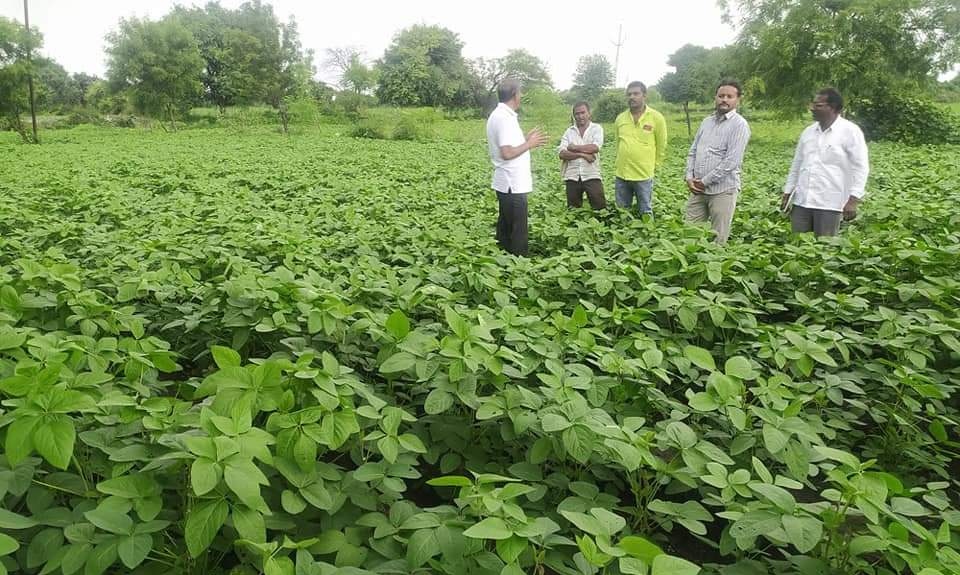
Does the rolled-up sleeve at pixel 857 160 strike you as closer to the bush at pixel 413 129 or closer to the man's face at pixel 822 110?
the man's face at pixel 822 110

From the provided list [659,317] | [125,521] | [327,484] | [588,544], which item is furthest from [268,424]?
[659,317]

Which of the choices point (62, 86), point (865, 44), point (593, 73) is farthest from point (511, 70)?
point (62, 86)

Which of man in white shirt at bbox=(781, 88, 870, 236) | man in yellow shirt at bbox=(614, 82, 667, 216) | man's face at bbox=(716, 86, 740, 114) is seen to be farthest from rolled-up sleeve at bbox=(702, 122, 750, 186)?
man in yellow shirt at bbox=(614, 82, 667, 216)

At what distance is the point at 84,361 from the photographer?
185 centimetres

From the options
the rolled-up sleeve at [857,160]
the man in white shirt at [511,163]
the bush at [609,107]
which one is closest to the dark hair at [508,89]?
the man in white shirt at [511,163]

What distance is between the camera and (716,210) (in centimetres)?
489

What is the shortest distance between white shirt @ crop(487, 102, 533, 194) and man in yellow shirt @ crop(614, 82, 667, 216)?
47.8 inches

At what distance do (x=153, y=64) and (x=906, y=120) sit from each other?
1288 inches

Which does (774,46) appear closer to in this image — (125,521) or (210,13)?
(125,521)

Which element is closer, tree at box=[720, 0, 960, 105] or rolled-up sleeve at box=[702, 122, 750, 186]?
rolled-up sleeve at box=[702, 122, 750, 186]

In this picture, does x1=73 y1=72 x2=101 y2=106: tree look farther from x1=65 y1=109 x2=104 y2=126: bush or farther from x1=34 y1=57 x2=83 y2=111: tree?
x1=65 y1=109 x2=104 y2=126: bush

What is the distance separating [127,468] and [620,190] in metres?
5.14

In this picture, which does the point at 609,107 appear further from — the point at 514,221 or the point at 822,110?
the point at 514,221

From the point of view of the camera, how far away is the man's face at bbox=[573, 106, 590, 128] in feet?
19.6
